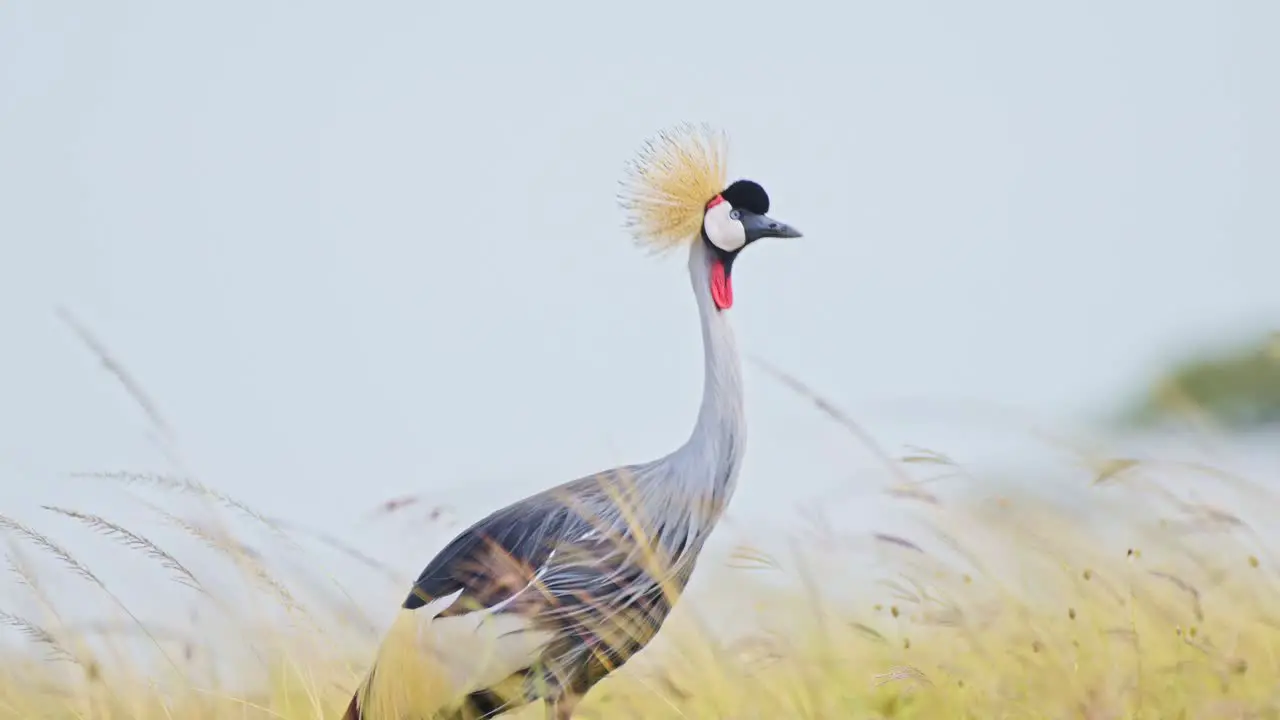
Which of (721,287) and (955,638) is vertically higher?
(721,287)

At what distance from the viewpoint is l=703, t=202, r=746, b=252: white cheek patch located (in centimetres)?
425

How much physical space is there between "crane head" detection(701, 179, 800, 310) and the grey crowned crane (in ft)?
0.55

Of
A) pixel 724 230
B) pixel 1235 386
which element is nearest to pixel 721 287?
pixel 724 230

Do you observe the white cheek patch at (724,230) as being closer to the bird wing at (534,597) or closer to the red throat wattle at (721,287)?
the red throat wattle at (721,287)

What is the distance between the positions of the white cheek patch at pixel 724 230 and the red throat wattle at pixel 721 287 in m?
0.07

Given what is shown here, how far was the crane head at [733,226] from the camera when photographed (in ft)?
13.8

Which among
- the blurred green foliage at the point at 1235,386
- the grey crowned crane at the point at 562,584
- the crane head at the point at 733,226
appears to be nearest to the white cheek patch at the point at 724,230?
the crane head at the point at 733,226

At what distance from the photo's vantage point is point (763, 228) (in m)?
4.26

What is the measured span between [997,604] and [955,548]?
221mm

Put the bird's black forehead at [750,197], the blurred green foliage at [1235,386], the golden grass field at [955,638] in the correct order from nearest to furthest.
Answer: the golden grass field at [955,638] < the bird's black forehead at [750,197] < the blurred green foliage at [1235,386]

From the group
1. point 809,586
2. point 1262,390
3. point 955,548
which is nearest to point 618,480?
point 809,586

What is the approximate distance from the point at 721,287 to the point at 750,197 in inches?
13.5

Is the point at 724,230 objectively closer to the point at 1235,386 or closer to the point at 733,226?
the point at 733,226

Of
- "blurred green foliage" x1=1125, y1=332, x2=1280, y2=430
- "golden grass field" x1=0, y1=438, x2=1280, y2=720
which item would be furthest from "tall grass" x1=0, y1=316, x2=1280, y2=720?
"blurred green foliage" x1=1125, y1=332, x2=1280, y2=430
